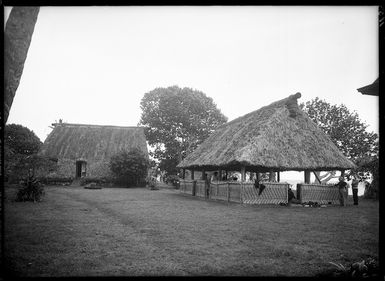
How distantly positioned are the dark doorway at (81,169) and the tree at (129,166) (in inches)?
192

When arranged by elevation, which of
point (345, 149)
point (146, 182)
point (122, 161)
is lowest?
point (146, 182)

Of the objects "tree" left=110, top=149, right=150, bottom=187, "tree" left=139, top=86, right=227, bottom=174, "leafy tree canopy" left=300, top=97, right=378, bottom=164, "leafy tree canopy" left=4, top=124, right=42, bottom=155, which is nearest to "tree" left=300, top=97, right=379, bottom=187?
"leafy tree canopy" left=300, top=97, right=378, bottom=164

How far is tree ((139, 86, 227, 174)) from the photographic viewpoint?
39.2 meters

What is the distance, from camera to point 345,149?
32.5 metres

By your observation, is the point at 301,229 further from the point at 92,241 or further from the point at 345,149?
the point at 345,149

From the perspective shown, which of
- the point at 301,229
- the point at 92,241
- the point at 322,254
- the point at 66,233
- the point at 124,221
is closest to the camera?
the point at 322,254

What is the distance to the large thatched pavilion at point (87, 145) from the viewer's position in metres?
33.1

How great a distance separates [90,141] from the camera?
3650cm

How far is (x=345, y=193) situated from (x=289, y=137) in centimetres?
433

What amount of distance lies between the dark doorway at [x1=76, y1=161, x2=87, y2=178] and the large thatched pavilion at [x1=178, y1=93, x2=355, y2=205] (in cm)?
1986

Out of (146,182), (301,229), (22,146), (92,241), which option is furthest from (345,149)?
(22,146)

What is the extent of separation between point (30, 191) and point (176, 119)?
26640mm

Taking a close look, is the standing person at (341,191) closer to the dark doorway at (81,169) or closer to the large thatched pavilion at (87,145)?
the large thatched pavilion at (87,145)

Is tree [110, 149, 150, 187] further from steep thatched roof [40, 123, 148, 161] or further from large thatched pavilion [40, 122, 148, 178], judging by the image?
steep thatched roof [40, 123, 148, 161]
